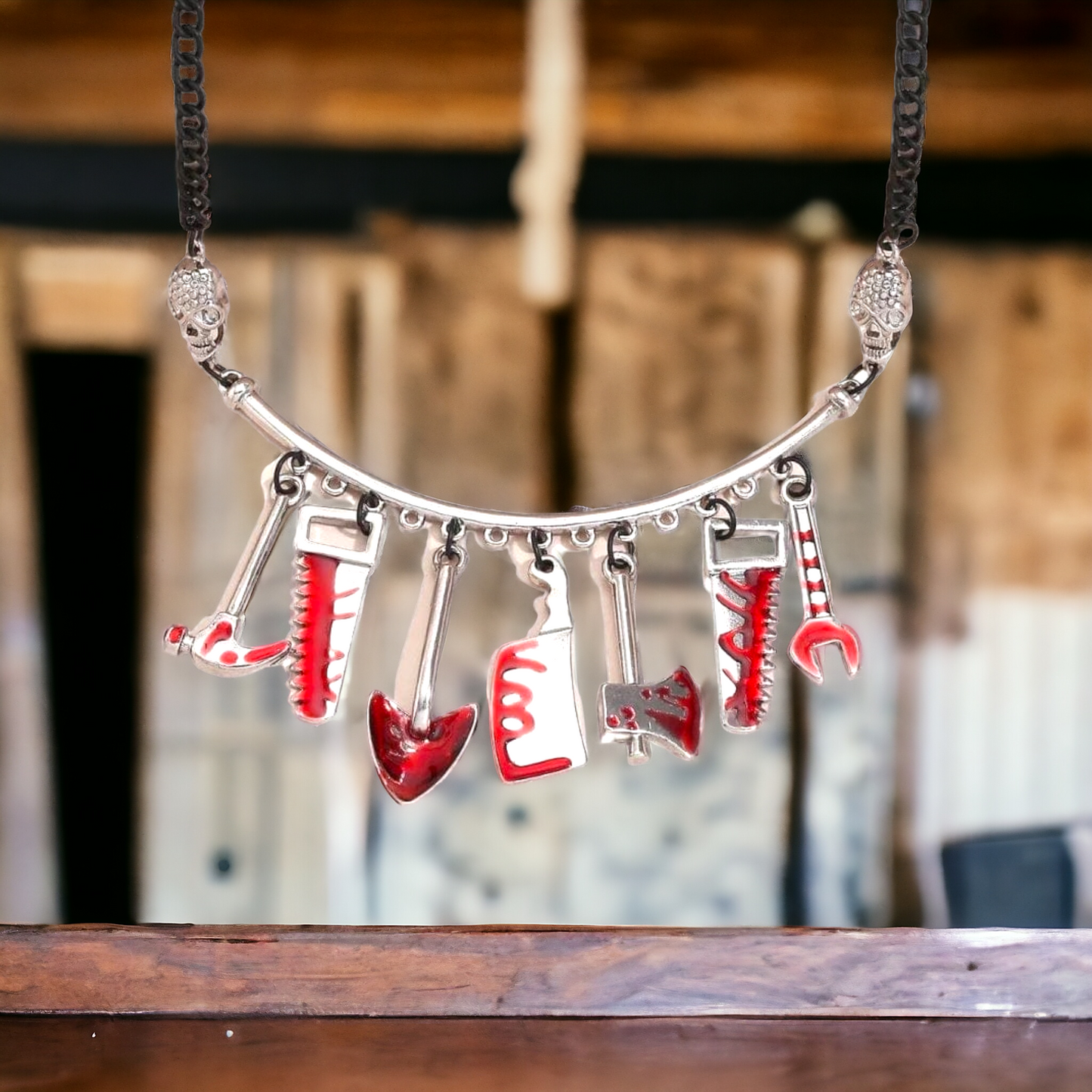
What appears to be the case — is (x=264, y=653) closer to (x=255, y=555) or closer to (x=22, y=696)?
(x=255, y=555)

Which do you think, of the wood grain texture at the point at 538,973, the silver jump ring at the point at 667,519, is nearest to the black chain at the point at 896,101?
the silver jump ring at the point at 667,519

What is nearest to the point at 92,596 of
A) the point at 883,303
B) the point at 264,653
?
the point at 264,653

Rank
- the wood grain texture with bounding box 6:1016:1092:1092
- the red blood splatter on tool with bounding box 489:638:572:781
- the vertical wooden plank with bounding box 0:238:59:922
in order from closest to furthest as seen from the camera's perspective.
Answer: the red blood splatter on tool with bounding box 489:638:572:781
the wood grain texture with bounding box 6:1016:1092:1092
the vertical wooden plank with bounding box 0:238:59:922

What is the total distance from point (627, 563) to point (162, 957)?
27.5 inches

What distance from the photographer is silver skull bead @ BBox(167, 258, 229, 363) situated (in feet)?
2.72

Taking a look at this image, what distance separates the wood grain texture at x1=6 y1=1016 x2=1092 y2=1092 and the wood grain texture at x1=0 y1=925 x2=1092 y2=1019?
16 millimetres

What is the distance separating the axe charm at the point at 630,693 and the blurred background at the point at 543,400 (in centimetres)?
62

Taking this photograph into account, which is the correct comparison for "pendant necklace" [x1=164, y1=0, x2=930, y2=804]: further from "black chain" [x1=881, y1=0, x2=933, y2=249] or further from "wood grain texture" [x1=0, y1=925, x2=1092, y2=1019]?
"wood grain texture" [x1=0, y1=925, x2=1092, y2=1019]

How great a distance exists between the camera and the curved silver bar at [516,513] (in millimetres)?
825

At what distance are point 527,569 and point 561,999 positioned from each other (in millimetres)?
550

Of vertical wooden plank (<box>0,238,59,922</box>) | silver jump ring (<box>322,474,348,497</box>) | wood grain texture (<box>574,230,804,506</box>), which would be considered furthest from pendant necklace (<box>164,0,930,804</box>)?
vertical wooden plank (<box>0,238,59,922</box>)

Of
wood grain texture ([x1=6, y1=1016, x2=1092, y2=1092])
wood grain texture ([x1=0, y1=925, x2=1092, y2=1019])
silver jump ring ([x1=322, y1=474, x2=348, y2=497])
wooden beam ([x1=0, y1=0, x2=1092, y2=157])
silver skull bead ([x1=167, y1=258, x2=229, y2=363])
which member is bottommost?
wood grain texture ([x1=6, y1=1016, x2=1092, y2=1092])

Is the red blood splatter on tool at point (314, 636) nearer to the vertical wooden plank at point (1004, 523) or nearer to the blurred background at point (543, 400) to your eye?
the blurred background at point (543, 400)

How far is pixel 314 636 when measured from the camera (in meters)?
0.79
